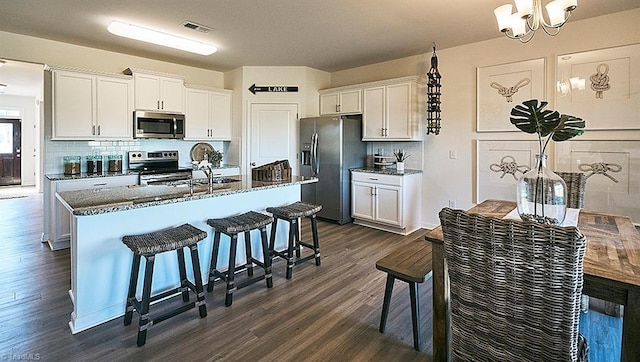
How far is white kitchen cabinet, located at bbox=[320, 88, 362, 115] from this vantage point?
17.2 ft

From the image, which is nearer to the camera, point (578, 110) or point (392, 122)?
point (578, 110)

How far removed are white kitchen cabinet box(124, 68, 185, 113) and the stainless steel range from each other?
699mm

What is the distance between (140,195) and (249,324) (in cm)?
127

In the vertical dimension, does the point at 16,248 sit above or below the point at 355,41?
below

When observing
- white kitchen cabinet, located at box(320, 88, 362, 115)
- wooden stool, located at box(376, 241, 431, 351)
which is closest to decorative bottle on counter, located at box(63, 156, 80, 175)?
white kitchen cabinet, located at box(320, 88, 362, 115)

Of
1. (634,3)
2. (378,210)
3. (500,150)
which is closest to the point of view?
(634,3)

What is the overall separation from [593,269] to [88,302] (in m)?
2.87

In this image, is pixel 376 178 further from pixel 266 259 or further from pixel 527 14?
pixel 527 14

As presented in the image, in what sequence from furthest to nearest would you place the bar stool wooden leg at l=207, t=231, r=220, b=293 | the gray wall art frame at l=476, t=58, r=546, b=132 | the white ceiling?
1. the gray wall art frame at l=476, t=58, r=546, b=132
2. the white ceiling
3. the bar stool wooden leg at l=207, t=231, r=220, b=293

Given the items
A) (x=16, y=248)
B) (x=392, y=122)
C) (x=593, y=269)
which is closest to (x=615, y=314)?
(x=593, y=269)

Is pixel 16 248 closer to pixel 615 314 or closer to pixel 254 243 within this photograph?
pixel 254 243

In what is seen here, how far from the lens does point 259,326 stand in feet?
7.56

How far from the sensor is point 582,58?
11.6ft

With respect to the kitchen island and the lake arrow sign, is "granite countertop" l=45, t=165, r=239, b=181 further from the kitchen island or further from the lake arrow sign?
the lake arrow sign
